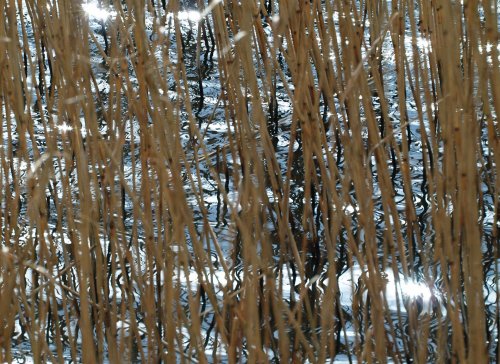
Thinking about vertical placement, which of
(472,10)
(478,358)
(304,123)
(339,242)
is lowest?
(478,358)

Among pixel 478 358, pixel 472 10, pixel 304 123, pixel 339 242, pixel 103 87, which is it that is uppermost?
pixel 103 87

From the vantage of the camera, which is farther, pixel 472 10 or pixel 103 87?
pixel 103 87

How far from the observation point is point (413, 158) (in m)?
2.42

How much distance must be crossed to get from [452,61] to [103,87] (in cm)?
214

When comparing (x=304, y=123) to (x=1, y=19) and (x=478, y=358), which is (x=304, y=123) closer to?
(x=478, y=358)

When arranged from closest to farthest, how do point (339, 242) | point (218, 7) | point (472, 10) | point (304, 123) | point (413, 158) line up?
point (472, 10) < point (304, 123) < point (218, 7) < point (339, 242) < point (413, 158)

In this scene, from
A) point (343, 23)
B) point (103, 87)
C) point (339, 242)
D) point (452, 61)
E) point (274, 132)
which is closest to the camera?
point (452, 61)

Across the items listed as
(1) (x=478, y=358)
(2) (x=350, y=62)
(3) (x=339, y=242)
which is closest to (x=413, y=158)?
(3) (x=339, y=242)

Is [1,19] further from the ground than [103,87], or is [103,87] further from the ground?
[103,87]

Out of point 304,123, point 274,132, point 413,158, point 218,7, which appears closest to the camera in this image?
point 304,123

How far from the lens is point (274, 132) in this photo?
2.61 meters

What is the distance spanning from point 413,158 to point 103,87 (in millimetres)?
1164

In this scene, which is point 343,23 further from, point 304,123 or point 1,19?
point 1,19

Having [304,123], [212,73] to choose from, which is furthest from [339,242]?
[212,73]
